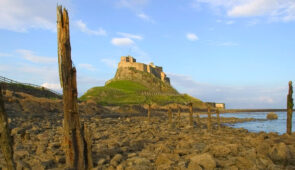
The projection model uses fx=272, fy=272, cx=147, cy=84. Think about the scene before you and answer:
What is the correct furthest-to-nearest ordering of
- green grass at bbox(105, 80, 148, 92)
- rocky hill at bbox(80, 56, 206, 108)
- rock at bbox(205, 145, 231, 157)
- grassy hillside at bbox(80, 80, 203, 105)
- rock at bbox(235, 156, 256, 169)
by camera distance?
green grass at bbox(105, 80, 148, 92) → rocky hill at bbox(80, 56, 206, 108) → grassy hillside at bbox(80, 80, 203, 105) → rock at bbox(205, 145, 231, 157) → rock at bbox(235, 156, 256, 169)

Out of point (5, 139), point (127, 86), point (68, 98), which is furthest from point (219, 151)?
point (127, 86)

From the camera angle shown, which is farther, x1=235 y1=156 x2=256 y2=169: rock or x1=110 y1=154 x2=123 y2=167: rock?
x1=110 y1=154 x2=123 y2=167: rock

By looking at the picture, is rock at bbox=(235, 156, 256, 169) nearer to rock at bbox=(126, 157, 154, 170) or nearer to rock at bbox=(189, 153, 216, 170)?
rock at bbox=(189, 153, 216, 170)

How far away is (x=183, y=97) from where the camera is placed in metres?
127

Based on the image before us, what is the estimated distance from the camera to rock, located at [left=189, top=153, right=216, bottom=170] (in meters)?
8.04

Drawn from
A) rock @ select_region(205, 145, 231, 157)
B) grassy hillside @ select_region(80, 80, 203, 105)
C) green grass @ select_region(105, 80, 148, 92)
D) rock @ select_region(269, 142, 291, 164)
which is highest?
green grass @ select_region(105, 80, 148, 92)

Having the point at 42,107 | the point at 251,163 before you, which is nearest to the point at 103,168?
the point at 251,163

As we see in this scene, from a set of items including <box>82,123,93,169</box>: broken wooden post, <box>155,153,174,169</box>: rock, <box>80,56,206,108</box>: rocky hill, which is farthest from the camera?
<box>80,56,206,108</box>: rocky hill

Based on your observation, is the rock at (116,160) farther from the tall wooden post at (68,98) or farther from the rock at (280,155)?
the rock at (280,155)

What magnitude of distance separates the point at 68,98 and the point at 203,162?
4.49m

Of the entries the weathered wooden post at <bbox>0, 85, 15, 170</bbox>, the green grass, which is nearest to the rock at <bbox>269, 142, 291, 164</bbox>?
the weathered wooden post at <bbox>0, 85, 15, 170</bbox>

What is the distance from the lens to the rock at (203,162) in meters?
8.04

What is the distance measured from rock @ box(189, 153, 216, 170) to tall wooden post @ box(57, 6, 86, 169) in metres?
3.38

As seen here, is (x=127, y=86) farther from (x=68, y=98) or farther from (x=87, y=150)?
(x=68, y=98)
